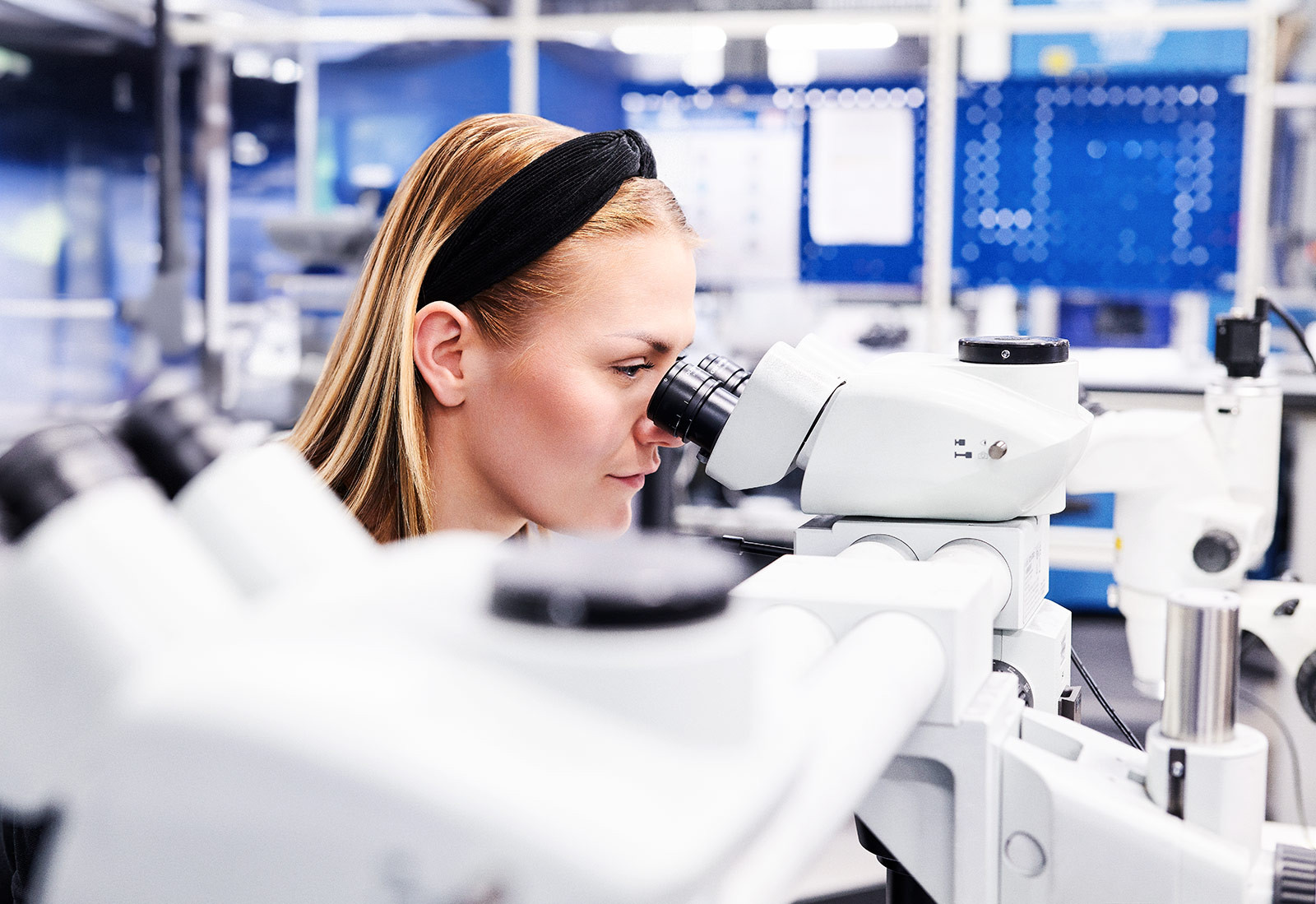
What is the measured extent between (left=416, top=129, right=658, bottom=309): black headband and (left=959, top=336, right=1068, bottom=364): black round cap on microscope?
0.46m

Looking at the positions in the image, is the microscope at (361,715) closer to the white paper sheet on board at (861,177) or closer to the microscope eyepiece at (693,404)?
the microscope eyepiece at (693,404)

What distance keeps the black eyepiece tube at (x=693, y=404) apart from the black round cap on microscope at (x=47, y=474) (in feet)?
2.03

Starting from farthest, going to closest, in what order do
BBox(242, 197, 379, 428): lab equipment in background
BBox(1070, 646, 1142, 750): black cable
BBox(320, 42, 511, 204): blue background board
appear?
BBox(320, 42, 511, 204): blue background board, BBox(242, 197, 379, 428): lab equipment in background, BBox(1070, 646, 1142, 750): black cable

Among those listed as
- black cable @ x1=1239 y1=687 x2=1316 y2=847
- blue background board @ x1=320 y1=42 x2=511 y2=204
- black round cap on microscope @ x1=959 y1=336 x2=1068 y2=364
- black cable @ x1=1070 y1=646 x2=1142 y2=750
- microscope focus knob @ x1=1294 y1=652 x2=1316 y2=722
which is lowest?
black cable @ x1=1239 y1=687 x2=1316 y2=847

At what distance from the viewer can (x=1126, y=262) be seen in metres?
3.25

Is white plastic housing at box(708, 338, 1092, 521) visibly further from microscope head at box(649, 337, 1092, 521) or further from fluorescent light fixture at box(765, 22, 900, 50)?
fluorescent light fixture at box(765, 22, 900, 50)

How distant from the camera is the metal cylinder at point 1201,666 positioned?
450 millimetres

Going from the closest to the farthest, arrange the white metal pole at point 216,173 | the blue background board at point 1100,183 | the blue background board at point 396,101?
the blue background board at point 1100,183
the blue background board at point 396,101
the white metal pole at point 216,173

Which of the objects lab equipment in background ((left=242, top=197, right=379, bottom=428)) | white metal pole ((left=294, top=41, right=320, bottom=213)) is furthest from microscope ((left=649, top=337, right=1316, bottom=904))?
white metal pole ((left=294, top=41, right=320, bottom=213))

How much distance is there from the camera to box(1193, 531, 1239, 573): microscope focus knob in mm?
1230

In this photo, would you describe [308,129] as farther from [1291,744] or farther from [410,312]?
[1291,744]

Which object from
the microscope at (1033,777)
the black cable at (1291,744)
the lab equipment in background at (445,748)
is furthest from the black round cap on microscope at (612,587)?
the black cable at (1291,744)

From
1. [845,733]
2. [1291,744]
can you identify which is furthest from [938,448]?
[1291,744]

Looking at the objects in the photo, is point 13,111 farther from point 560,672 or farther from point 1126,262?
Result: point 560,672
